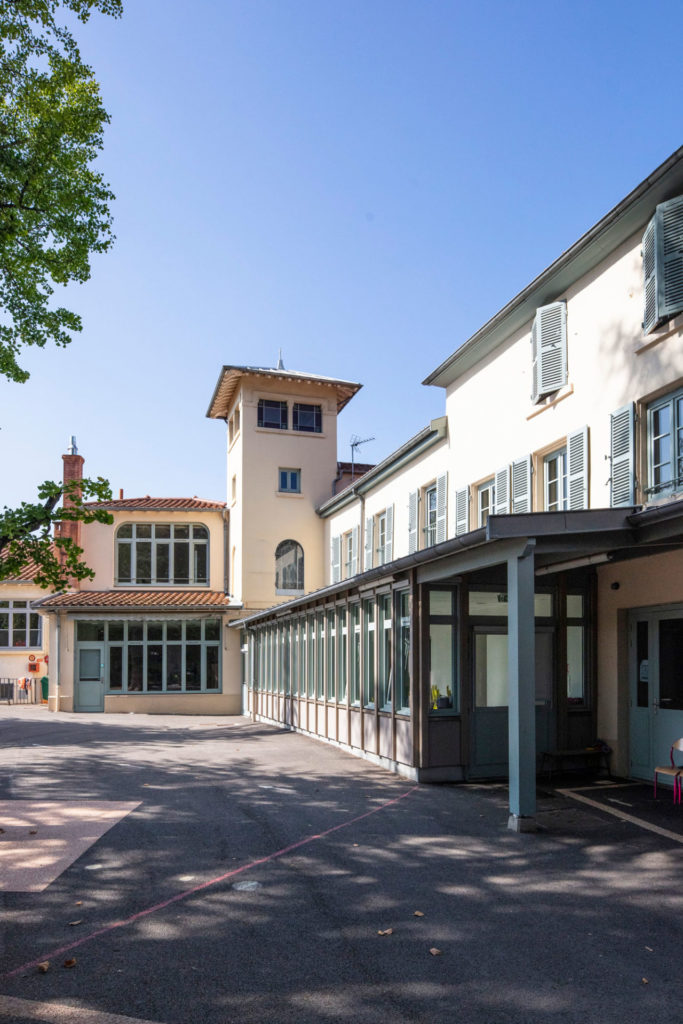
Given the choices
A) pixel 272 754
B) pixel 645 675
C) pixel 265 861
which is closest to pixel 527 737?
pixel 265 861

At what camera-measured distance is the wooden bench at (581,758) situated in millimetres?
13203

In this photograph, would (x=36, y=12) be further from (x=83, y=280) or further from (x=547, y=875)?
(x=547, y=875)

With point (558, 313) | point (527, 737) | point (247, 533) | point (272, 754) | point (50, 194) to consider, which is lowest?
point (272, 754)

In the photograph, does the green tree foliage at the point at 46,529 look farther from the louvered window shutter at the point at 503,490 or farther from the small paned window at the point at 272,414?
the small paned window at the point at 272,414

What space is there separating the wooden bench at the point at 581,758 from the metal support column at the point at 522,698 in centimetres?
353

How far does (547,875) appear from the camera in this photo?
26.0ft

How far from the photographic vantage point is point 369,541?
25.1 meters

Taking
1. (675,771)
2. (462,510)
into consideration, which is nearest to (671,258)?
(675,771)

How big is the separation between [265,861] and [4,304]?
399 inches

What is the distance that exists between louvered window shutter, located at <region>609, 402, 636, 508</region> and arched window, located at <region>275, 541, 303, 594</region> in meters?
19.0

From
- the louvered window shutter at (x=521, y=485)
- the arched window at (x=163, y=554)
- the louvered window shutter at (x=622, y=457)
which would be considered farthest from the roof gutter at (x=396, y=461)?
the louvered window shutter at (x=622, y=457)

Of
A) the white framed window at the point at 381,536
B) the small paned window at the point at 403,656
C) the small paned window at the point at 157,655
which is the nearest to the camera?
the small paned window at the point at 403,656

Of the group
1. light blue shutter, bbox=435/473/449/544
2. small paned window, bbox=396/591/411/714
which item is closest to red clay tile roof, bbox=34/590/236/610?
Answer: light blue shutter, bbox=435/473/449/544

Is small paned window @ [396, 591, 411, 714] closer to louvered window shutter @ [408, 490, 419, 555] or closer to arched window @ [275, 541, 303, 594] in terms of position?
louvered window shutter @ [408, 490, 419, 555]
